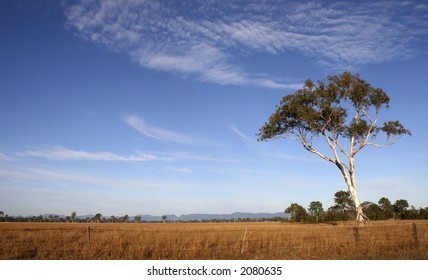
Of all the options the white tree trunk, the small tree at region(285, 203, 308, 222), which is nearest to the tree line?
the small tree at region(285, 203, 308, 222)

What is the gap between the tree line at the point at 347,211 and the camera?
68.4 meters

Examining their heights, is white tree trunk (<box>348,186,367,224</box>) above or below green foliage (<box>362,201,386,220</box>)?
above

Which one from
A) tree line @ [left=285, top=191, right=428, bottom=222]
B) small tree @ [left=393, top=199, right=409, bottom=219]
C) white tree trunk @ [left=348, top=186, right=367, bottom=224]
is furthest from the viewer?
small tree @ [left=393, top=199, right=409, bottom=219]

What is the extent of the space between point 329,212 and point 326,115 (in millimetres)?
42801

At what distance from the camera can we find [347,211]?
73.8 meters

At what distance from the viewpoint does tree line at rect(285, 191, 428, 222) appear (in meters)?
68.4

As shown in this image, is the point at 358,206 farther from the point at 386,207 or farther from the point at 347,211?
the point at 386,207

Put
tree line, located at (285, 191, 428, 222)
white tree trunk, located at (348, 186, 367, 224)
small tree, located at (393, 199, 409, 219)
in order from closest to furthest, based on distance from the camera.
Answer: white tree trunk, located at (348, 186, 367, 224), tree line, located at (285, 191, 428, 222), small tree, located at (393, 199, 409, 219)

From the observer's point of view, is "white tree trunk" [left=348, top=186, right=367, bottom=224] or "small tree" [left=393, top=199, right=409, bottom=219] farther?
"small tree" [left=393, top=199, right=409, bottom=219]

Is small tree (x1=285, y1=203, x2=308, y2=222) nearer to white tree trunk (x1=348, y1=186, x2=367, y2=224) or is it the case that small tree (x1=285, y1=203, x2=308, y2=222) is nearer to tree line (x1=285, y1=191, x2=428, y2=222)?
tree line (x1=285, y1=191, x2=428, y2=222)

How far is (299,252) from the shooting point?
45.3 feet

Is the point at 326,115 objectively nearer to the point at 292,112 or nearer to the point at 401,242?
the point at 292,112
